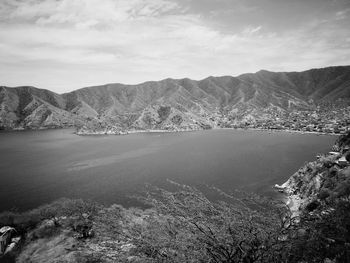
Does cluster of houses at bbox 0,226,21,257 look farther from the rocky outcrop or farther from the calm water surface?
the rocky outcrop

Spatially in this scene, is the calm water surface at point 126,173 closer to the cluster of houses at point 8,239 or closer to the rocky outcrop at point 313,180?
the rocky outcrop at point 313,180

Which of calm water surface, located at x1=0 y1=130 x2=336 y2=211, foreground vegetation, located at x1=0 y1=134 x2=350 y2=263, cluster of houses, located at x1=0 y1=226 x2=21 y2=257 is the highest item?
foreground vegetation, located at x1=0 y1=134 x2=350 y2=263

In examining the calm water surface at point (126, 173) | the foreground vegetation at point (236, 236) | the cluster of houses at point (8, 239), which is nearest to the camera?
the foreground vegetation at point (236, 236)

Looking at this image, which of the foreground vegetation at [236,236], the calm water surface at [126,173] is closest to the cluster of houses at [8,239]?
the foreground vegetation at [236,236]

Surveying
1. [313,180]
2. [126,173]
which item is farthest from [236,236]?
[126,173]

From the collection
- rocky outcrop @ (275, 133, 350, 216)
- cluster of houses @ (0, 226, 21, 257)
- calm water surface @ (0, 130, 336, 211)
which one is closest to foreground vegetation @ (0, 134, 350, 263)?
cluster of houses @ (0, 226, 21, 257)

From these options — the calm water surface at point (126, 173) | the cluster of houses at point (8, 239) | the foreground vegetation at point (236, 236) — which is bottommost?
the calm water surface at point (126, 173)

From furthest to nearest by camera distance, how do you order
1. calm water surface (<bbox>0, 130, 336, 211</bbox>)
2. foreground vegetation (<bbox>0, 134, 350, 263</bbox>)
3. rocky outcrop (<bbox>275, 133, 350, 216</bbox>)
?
1. calm water surface (<bbox>0, 130, 336, 211</bbox>)
2. rocky outcrop (<bbox>275, 133, 350, 216</bbox>)
3. foreground vegetation (<bbox>0, 134, 350, 263</bbox>)

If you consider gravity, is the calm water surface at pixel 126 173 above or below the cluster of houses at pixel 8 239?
below
